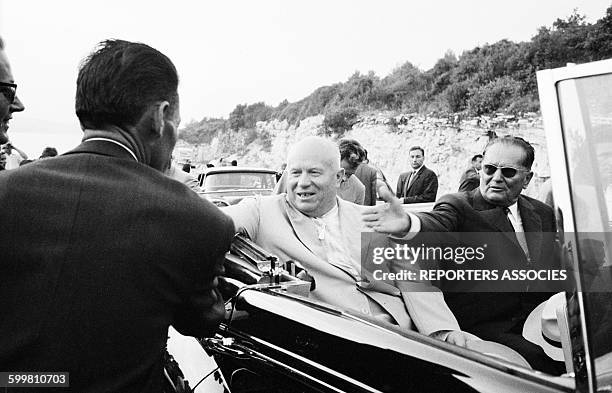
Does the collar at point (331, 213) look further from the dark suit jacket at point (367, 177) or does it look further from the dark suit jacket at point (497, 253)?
the dark suit jacket at point (367, 177)

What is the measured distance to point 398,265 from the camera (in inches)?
103

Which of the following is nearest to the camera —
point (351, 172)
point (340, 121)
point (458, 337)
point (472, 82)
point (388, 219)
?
point (388, 219)

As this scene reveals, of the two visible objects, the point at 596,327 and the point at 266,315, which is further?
the point at 266,315

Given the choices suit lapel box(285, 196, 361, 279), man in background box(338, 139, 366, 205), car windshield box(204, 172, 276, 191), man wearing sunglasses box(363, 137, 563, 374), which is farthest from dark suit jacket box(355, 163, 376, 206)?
man wearing sunglasses box(363, 137, 563, 374)

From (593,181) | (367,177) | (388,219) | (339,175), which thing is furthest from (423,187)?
(593,181)

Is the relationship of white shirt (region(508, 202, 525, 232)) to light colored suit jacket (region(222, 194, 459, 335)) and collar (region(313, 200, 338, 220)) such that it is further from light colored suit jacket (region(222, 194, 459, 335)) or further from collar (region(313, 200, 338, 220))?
collar (region(313, 200, 338, 220))

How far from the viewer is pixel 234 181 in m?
9.40

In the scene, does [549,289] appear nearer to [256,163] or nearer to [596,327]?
[596,327]

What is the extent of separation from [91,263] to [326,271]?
1.47 meters

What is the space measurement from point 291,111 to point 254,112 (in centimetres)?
707

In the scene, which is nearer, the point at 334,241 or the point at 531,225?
the point at 531,225

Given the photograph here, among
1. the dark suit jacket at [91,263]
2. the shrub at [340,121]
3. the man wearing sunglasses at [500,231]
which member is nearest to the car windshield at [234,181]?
the man wearing sunglasses at [500,231]

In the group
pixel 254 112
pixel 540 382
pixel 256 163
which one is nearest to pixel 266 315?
pixel 540 382

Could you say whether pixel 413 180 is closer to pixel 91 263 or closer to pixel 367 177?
pixel 367 177
